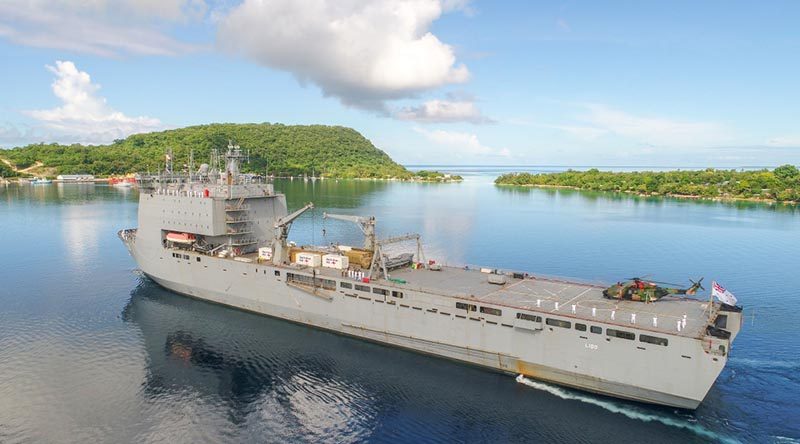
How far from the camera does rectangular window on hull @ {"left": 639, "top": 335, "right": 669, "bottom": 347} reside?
21109mm

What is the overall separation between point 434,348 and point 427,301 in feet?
8.76

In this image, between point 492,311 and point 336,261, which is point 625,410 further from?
point 336,261

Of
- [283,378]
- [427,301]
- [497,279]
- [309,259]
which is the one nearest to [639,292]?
[497,279]

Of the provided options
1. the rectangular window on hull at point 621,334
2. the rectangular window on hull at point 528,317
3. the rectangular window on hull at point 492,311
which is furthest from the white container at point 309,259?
the rectangular window on hull at point 621,334

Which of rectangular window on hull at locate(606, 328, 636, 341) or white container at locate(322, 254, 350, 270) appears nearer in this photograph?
rectangular window on hull at locate(606, 328, 636, 341)

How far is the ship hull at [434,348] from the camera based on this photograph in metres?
22.3

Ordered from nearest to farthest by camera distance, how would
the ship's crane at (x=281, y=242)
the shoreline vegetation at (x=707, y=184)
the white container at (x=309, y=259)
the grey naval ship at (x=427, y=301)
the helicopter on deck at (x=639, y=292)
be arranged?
1. the grey naval ship at (x=427, y=301)
2. the helicopter on deck at (x=639, y=292)
3. the white container at (x=309, y=259)
4. the ship's crane at (x=281, y=242)
5. the shoreline vegetation at (x=707, y=184)

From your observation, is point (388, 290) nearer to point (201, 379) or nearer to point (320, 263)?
point (320, 263)

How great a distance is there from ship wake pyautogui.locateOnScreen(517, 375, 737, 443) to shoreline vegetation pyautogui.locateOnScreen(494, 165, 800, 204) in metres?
123

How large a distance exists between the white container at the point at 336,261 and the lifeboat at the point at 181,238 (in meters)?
11.1

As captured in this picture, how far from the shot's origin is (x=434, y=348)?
2702 cm

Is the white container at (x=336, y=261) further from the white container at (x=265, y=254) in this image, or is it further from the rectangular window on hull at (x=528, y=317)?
the rectangular window on hull at (x=528, y=317)

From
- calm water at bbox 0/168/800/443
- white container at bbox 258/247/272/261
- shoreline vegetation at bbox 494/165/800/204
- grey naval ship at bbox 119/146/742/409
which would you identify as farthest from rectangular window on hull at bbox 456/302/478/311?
shoreline vegetation at bbox 494/165/800/204

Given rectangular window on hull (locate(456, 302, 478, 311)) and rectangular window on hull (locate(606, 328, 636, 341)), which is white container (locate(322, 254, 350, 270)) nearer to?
rectangular window on hull (locate(456, 302, 478, 311))
